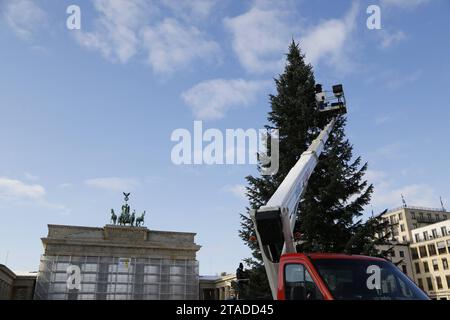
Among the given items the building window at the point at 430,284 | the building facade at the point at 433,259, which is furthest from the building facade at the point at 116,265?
the building window at the point at 430,284

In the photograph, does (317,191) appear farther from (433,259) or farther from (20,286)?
(433,259)

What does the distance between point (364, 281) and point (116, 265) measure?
4183 cm

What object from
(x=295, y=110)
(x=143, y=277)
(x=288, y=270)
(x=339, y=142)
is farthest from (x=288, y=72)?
(x=143, y=277)

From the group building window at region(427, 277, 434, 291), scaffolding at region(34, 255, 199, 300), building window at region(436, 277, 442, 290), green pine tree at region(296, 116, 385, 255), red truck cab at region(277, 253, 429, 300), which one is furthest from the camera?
building window at region(427, 277, 434, 291)

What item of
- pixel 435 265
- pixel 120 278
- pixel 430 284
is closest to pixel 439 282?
pixel 430 284

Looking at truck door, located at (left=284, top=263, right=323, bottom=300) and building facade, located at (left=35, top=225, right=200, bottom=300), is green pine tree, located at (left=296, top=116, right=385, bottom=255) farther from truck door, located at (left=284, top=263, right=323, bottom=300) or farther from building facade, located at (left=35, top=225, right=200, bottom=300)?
building facade, located at (left=35, top=225, right=200, bottom=300)

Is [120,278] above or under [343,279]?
above

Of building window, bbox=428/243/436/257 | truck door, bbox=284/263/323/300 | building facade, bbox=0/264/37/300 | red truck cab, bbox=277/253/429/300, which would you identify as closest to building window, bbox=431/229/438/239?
building window, bbox=428/243/436/257

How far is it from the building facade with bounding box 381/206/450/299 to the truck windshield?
5301cm

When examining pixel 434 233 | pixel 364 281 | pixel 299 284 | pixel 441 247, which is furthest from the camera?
pixel 434 233

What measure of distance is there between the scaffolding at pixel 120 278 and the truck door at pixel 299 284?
3754 centimetres

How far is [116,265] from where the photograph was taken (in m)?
43.7

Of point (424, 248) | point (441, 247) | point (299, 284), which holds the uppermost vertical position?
point (424, 248)

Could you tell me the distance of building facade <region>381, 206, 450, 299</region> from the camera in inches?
2362
